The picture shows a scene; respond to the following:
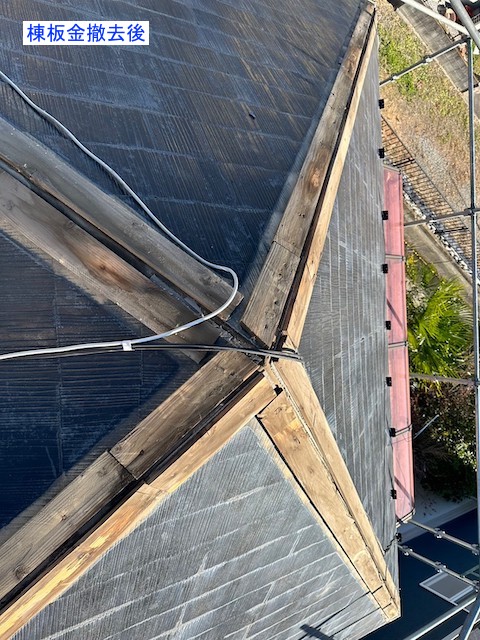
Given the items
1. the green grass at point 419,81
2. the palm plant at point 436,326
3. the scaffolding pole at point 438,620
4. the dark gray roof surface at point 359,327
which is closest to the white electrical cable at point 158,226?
the dark gray roof surface at point 359,327

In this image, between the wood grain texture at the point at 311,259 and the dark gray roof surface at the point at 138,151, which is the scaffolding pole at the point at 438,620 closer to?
the wood grain texture at the point at 311,259

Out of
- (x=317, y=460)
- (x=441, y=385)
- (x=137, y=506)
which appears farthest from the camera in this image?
(x=441, y=385)

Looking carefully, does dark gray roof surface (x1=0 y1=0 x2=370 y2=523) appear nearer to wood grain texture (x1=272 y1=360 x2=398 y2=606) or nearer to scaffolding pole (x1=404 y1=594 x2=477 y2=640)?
wood grain texture (x1=272 y1=360 x2=398 y2=606)

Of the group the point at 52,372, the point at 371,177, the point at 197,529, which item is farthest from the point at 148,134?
the point at 371,177

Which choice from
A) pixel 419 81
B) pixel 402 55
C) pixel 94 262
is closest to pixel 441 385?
pixel 419 81

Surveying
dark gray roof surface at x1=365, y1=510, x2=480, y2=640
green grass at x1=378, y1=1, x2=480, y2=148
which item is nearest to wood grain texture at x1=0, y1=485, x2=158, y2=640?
dark gray roof surface at x1=365, y1=510, x2=480, y2=640

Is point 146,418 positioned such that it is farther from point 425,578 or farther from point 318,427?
point 425,578
